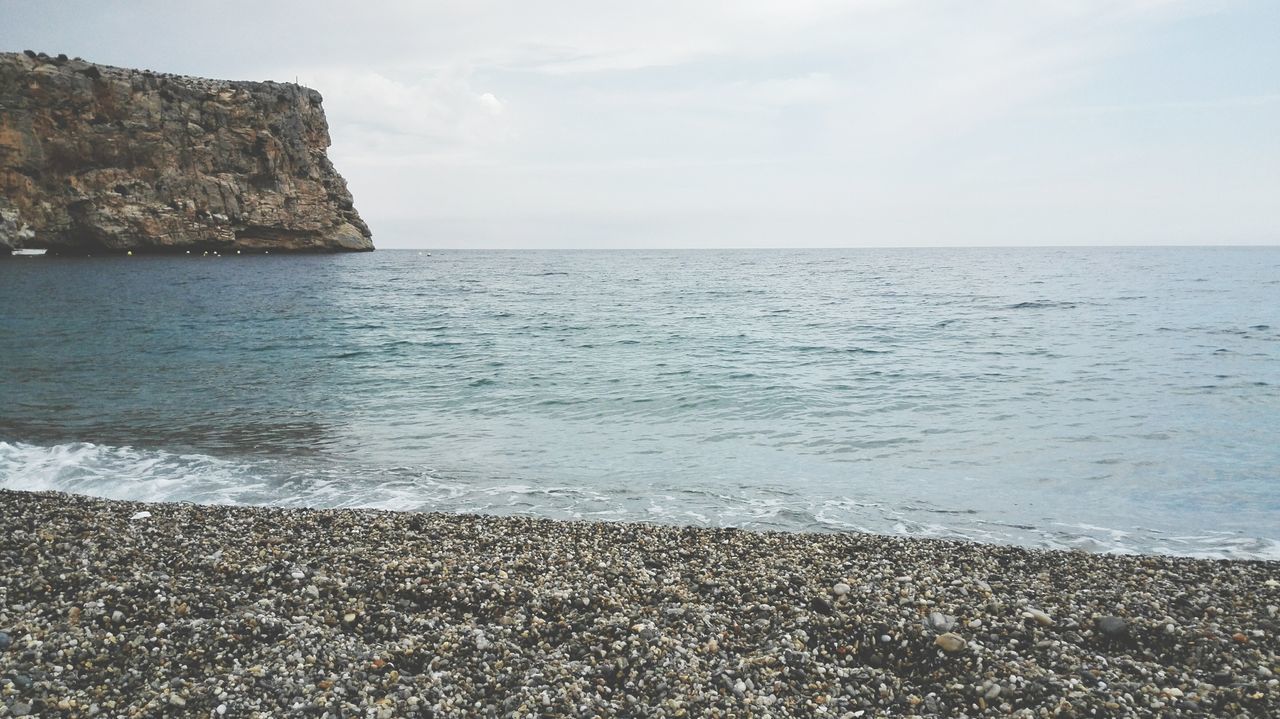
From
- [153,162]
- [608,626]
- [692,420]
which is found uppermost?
[153,162]

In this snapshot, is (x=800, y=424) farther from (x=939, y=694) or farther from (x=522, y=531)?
(x=939, y=694)

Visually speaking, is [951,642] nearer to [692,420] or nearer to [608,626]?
[608,626]

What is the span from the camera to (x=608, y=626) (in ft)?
19.1

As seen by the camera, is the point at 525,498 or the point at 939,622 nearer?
the point at 939,622

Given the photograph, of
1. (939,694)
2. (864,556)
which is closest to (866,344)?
(864,556)

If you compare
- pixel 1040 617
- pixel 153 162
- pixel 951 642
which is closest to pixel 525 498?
pixel 951 642

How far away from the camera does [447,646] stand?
18.1 ft

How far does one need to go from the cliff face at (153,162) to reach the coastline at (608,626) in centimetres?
10570

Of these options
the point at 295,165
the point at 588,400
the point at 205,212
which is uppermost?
the point at 295,165

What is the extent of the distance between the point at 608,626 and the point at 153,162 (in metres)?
114

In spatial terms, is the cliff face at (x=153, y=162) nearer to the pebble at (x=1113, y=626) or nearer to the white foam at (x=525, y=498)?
the white foam at (x=525, y=498)

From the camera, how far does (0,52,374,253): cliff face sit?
87375 mm

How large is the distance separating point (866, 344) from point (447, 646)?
2554 centimetres

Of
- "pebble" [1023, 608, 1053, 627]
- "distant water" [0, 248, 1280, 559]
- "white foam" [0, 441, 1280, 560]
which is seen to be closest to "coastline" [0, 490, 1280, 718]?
"pebble" [1023, 608, 1053, 627]
